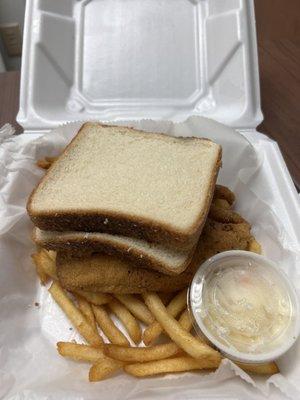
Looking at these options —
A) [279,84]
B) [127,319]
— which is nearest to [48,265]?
[127,319]

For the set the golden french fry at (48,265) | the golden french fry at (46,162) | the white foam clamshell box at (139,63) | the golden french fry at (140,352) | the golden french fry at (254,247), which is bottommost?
the golden french fry at (140,352)

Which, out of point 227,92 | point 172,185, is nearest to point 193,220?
point 172,185

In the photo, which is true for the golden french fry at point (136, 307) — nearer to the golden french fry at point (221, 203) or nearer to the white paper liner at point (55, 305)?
the white paper liner at point (55, 305)

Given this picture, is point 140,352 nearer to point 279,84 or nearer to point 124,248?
point 124,248

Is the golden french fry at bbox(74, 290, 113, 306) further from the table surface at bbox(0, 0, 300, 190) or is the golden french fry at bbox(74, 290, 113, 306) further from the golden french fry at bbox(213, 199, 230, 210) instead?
the table surface at bbox(0, 0, 300, 190)

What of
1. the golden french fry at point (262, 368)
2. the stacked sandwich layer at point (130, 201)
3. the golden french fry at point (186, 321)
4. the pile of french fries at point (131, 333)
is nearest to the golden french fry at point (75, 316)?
the pile of french fries at point (131, 333)

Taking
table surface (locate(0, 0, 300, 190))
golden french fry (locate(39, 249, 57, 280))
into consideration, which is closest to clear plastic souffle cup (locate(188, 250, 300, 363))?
golden french fry (locate(39, 249, 57, 280))

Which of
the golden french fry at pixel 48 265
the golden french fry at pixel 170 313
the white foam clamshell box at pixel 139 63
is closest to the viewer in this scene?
the golden french fry at pixel 170 313

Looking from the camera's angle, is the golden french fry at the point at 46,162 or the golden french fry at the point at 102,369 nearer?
the golden french fry at the point at 102,369
